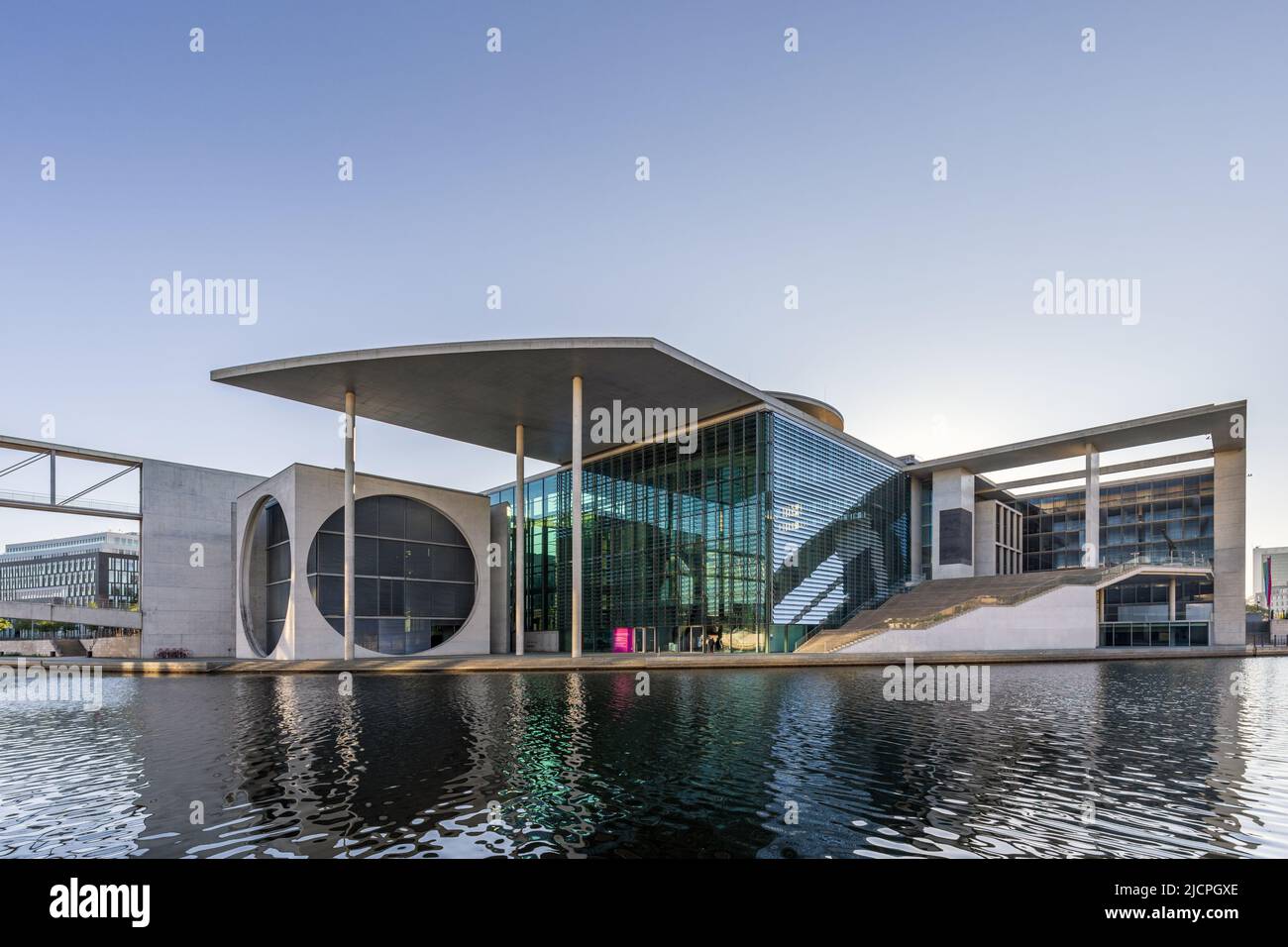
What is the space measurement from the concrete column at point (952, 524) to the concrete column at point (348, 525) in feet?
117

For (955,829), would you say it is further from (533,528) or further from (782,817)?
(533,528)

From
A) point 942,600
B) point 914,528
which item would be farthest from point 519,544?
point 914,528

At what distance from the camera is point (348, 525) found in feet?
112

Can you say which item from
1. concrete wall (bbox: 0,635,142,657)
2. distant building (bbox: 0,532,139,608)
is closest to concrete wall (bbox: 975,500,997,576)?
concrete wall (bbox: 0,635,142,657)

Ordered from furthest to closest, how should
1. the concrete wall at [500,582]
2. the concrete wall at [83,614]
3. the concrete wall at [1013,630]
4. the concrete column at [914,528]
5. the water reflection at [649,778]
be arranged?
the concrete column at [914,528], the concrete wall at [83,614], the concrete wall at [500,582], the concrete wall at [1013,630], the water reflection at [649,778]

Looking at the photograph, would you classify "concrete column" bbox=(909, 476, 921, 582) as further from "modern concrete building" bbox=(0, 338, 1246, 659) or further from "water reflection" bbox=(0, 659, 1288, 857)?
"water reflection" bbox=(0, 659, 1288, 857)

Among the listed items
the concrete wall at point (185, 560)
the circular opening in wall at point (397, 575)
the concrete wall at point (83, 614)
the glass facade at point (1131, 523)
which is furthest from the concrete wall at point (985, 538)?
the concrete wall at point (83, 614)

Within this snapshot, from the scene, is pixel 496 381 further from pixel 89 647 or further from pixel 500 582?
pixel 89 647

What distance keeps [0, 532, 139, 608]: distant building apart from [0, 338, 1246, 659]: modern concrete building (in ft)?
226

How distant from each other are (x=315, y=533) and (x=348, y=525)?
125 inches

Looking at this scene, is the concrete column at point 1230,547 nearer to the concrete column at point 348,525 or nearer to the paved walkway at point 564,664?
the paved walkway at point 564,664

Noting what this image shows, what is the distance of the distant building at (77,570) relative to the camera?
99.9 meters

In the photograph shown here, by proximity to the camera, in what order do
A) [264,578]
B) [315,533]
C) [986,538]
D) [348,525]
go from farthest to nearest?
[986,538] → [264,578] → [315,533] → [348,525]

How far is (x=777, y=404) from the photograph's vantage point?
1484 inches
